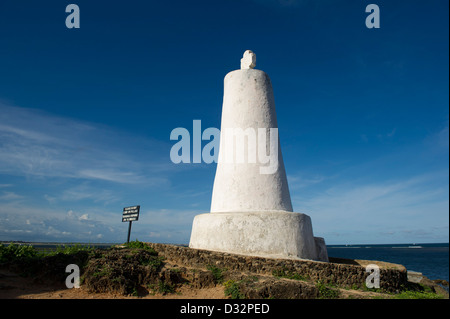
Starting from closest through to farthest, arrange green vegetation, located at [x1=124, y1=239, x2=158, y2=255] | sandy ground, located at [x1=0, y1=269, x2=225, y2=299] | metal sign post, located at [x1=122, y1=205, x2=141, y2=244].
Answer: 1. sandy ground, located at [x1=0, y1=269, x2=225, y2=299]
2. green vegetation, located at [x1=124, y1=239, x2=158, y2=255]
3. metal sign post, located at [x1=122, y1=205, x2=141, y2=244]

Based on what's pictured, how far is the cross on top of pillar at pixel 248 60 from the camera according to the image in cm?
1097

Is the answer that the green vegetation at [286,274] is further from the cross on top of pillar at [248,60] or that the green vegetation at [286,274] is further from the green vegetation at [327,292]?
the cross on top of pillar at [248,60]

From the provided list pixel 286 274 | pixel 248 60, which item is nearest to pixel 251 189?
pixel 286 274

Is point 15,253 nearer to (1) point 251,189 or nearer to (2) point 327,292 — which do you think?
(1) point 251,189

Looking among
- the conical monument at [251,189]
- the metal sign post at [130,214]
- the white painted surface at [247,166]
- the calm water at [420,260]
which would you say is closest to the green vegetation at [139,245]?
the conical monument at [251,189]

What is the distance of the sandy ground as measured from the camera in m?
6.05

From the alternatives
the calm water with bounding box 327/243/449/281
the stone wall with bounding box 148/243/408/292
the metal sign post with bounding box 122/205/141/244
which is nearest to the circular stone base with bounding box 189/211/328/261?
the stone wall with bounding box 148/243/408/292

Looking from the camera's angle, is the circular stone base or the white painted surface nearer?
the circular stone base

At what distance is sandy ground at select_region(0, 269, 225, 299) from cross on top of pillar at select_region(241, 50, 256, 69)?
7588 mm

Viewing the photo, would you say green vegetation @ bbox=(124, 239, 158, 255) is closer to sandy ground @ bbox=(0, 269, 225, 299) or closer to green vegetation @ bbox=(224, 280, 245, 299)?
sandy ground @ bbox=(0, 269, 225, 299)

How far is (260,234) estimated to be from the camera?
8047 mm

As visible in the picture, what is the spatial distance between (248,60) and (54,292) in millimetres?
9095
